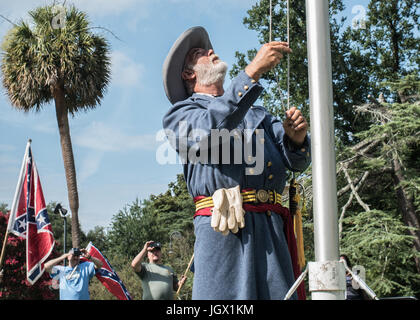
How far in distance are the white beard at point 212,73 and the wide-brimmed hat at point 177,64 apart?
143 millimetres

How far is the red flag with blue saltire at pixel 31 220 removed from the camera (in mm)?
8133

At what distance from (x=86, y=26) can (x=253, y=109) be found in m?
15.9

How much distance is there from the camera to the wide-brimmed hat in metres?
3.12

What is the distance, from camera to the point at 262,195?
270 cm

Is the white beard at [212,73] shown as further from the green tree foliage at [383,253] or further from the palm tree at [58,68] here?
the palm tree at [58,68]

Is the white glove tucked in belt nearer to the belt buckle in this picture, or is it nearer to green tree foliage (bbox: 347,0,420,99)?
the belt buckle

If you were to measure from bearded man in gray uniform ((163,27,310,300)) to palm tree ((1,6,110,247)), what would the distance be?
47.1 ft

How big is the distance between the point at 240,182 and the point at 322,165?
2.68ft

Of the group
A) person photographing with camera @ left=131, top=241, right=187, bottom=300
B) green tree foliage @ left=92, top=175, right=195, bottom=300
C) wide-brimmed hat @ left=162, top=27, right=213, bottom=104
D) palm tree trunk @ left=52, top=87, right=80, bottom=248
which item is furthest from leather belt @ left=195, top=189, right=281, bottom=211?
green tree foliage @ left=92, top=175, right=195, bottom=300

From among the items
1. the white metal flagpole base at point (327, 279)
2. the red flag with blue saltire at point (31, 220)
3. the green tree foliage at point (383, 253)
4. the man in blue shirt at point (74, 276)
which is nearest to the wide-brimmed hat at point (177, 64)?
the white metal flagpole base at point (327, 279)

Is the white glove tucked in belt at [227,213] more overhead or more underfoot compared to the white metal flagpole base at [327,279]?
more overhead

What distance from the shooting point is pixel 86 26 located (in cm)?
1775
